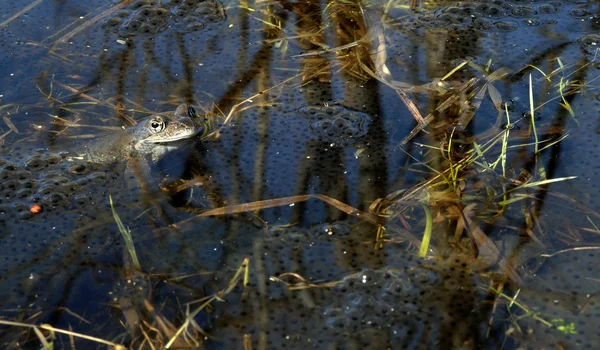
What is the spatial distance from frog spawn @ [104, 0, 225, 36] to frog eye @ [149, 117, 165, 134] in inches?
33.5

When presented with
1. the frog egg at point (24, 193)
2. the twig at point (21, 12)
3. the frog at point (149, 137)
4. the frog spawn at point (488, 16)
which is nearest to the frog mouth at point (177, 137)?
the frog at point (149, 137)

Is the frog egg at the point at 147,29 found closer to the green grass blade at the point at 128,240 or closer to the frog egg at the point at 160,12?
the frog egg at the point at 160,12

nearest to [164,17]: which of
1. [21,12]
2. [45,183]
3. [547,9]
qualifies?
[21,12]

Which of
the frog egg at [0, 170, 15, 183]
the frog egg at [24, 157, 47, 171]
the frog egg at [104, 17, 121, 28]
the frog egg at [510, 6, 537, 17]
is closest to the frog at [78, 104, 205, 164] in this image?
the frog egg at [24, 157, 47, 171]

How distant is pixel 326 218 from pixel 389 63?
1.25 metres

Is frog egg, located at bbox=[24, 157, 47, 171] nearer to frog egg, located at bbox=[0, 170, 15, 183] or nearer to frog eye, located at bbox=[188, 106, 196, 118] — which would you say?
frog egg, located at bbox=[0, 170, 15, 183]

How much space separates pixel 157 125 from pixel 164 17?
1038 millimetres

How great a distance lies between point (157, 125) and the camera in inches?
141

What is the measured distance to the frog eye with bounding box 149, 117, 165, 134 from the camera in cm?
357

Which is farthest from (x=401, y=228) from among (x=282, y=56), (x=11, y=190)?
(x=11, y=190)

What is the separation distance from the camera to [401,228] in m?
2.93

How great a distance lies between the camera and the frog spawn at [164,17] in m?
4.23

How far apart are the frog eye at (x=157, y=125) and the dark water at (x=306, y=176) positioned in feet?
0.48

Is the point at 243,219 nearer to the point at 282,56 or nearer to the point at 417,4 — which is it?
the point at 282,56
